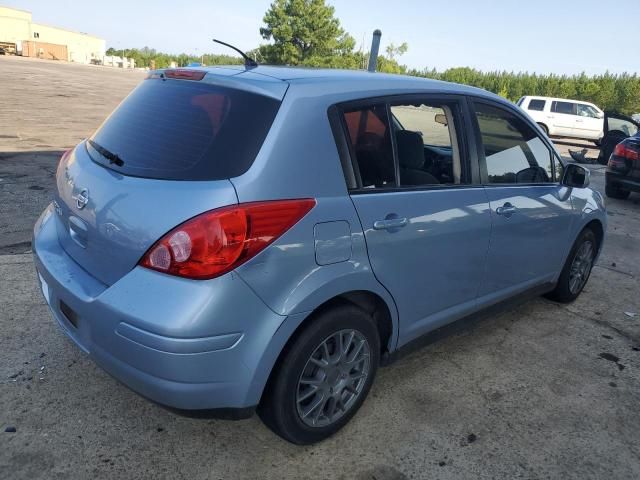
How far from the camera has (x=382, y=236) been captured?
242cm

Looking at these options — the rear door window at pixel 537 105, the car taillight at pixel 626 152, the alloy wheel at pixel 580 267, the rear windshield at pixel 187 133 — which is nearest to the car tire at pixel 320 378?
the rear windshield at pixel 187 133

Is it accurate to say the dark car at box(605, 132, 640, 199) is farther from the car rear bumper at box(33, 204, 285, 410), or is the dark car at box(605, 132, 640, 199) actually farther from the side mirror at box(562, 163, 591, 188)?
the car rear bumper at box(33, 204, 285, 410)

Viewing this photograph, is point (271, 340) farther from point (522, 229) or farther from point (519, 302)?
point (519, 302)

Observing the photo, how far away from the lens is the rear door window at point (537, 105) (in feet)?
69.3

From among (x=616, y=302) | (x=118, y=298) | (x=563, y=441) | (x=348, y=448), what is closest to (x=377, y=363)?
(x=348, y=448)

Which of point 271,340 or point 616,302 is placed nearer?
point 271,340

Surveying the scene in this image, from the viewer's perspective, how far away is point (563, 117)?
20.9m

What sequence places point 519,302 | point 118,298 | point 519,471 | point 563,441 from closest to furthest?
point 118,298
point 519,471
point 563,441
point 519,302

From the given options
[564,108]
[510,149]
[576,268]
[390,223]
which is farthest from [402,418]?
[564,108]

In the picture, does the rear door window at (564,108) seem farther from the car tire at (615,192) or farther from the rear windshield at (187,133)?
the rear windshield at (187,133)

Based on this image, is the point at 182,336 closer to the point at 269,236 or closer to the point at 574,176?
the point at 269,236

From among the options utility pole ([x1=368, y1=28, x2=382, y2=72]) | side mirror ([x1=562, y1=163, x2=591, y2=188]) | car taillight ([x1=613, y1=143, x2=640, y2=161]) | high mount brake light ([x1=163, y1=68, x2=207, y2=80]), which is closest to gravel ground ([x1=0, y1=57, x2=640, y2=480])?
side mirror ([x1=562, y1=163, x2=591, y2=188])

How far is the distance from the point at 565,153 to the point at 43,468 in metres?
19.3

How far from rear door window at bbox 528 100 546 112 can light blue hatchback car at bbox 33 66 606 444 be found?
2014cm
